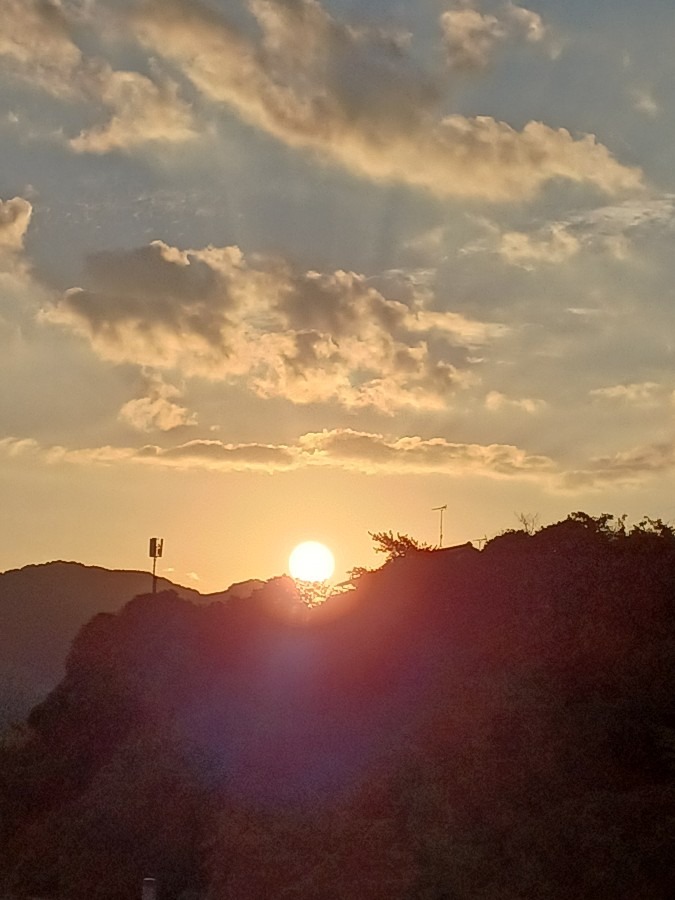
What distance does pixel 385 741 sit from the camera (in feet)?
Result: 92.4

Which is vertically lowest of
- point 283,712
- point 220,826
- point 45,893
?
point 45,893

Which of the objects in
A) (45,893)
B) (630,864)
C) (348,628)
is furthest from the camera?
(348,628)

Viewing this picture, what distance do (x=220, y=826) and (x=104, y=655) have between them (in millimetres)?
13587

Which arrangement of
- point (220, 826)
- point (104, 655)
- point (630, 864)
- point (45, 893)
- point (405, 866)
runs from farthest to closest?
point (104, 655) < point (45, 893) < point (220, 826) < point (405, 866) < point (630, 864)

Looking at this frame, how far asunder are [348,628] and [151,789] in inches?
284

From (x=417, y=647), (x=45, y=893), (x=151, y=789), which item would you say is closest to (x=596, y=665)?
(x=417, y=647)

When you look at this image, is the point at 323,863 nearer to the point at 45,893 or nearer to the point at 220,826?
the point at 220,826

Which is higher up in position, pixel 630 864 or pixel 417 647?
pixel 417 647

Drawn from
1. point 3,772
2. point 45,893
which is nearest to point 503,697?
point 45,893

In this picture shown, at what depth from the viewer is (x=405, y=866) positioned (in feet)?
74.9

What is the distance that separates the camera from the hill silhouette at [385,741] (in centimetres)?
2270

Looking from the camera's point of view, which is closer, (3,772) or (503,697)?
(503,697)

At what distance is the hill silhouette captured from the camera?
22703mm

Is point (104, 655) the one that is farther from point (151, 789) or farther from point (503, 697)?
point (503, 697)
